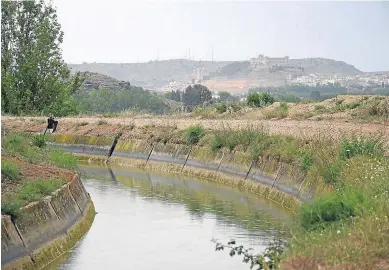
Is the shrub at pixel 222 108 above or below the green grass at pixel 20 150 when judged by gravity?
below

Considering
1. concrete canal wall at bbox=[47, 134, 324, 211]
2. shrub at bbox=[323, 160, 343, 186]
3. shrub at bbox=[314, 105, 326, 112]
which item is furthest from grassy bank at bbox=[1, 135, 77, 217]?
shrub at bbox=[314, 105, 326, 112]

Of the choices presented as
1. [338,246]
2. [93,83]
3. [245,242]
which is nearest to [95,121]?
[245,242]

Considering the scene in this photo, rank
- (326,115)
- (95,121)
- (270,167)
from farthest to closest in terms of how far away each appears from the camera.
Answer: (95,121), (326,115), (270,167)

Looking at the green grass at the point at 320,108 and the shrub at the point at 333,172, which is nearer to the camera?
the shrub at the point at 333,172

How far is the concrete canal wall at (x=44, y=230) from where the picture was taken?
16.0 metres

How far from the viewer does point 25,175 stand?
21.3m

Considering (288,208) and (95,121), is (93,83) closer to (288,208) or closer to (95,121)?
(95,121)

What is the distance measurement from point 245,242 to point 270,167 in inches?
437

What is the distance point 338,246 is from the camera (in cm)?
1245

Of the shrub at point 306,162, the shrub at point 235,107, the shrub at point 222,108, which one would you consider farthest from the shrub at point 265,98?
the shrub at point 306,162

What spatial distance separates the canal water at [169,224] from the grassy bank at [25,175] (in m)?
1.57

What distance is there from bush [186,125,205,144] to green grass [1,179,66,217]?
63.6 feet

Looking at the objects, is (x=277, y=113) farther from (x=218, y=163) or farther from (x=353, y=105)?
(x=218, y=163)

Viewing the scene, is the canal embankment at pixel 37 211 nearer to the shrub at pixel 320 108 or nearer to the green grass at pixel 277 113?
the green grass at pixel 277 113
